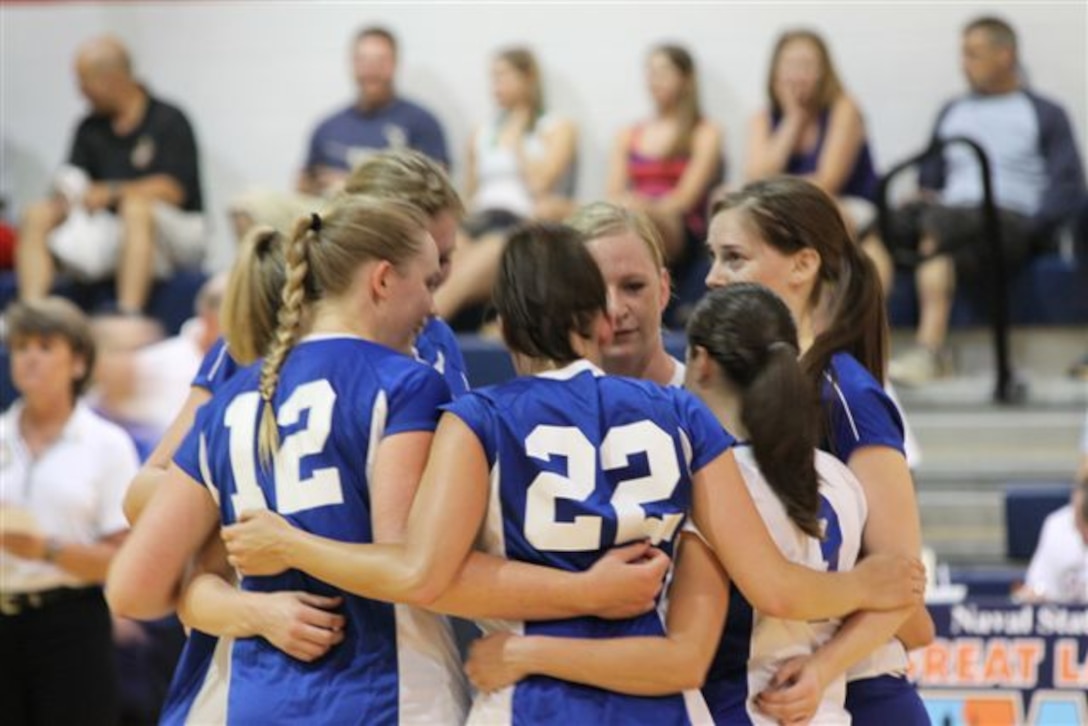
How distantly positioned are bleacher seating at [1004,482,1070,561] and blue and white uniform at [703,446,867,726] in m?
4.04

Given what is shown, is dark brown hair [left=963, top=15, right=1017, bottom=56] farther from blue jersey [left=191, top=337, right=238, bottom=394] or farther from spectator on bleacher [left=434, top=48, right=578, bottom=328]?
A: blue jersey [left=191, top=337, right=238, bottom=394]

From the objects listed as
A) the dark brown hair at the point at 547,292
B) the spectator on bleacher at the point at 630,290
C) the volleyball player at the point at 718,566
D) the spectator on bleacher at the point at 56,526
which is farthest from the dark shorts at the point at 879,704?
the spectator on bleacher at the point at 56,526

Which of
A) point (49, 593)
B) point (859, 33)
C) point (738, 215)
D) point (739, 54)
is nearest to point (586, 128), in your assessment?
point (739, 54)

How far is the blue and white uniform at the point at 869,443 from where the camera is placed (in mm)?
3014

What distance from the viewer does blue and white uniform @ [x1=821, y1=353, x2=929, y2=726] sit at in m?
3.01

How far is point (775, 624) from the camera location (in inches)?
115

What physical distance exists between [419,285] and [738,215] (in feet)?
2.00

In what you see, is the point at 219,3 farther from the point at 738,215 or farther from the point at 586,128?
the point at 738,215

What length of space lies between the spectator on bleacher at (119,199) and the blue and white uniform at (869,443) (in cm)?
628

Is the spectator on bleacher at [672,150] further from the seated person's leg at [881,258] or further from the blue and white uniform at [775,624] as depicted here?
the blue and white uniform at [775,624]

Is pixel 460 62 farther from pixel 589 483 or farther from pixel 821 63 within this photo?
pixel 589 483

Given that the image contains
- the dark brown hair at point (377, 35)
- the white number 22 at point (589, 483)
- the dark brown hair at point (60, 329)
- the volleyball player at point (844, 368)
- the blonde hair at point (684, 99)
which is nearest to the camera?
the white number 22 at point (589, 483)

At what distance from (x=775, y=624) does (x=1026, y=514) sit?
414 centimetres

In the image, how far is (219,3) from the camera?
10.0 meters
